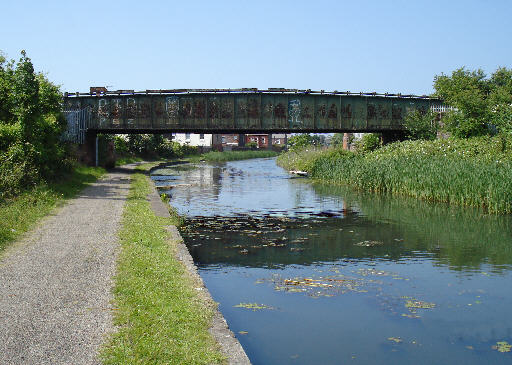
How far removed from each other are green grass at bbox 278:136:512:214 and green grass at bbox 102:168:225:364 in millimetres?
14222

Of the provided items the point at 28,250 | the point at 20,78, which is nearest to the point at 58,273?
the point at 28,250

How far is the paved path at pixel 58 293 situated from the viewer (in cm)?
568

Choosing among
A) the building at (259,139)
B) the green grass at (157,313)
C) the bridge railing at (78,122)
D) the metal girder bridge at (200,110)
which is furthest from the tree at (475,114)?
the building at (259,139)

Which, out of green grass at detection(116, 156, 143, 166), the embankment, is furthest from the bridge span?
the embankment

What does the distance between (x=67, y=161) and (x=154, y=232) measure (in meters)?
16.1

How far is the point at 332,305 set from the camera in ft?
29.7

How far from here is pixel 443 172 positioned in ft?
77.2

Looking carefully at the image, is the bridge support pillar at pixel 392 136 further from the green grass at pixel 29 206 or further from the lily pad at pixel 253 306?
the lily pad at pixel 253 306

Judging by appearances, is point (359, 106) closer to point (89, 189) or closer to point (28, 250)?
point (89, 189)

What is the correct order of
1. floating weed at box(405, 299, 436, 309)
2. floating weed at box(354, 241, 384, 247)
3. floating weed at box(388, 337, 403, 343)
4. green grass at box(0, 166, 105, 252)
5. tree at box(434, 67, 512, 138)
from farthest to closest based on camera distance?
tree at box(434, 67, 512, 138) < floating weed at box(354, 241, 384, 247) < green grass at box(0, 166, 105, 252) < floating weed at box(405, 299, 436, 309) < floating weed at box(388, 337, 403, 343)

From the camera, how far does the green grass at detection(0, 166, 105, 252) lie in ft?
40.4

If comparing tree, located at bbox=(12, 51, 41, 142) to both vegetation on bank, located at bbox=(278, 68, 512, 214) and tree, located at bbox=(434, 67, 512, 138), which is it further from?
tree, located at bbox=(434, 67, 512, 138)

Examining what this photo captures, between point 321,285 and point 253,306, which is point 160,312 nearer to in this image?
point 253,306

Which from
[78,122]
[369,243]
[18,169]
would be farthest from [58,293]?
[78,122]
